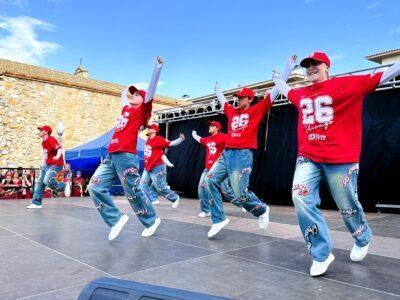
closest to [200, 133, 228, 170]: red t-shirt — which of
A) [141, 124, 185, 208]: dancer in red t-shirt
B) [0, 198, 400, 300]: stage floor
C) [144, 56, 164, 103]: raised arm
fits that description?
[141, 124, 185, 208]: dancer in red t-shirt

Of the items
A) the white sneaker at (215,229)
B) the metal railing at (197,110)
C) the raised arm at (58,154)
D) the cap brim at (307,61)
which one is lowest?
the white sneaker at (215,229)

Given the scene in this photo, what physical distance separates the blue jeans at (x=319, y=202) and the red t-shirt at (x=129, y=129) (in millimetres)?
2111

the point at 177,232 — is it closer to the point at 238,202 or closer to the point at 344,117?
the point at 238,202

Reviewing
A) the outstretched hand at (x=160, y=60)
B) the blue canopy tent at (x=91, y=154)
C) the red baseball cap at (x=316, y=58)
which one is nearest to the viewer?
the red baseball cap at (x=316, y=58)

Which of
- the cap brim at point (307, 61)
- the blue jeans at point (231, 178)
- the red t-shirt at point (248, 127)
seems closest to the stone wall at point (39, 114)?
the blue jeans at point (231, 178)

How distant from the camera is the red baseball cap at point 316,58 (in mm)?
3141

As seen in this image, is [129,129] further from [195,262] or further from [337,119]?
[337,119]

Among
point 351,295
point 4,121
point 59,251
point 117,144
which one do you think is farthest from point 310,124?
point 4,121

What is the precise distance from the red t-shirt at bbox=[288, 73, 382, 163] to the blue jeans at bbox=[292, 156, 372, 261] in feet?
0.31

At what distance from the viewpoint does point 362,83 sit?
3.02 m

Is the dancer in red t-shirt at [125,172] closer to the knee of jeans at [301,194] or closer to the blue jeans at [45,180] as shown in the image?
the knee of jeans at [301,194]

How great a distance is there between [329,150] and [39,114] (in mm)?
19107

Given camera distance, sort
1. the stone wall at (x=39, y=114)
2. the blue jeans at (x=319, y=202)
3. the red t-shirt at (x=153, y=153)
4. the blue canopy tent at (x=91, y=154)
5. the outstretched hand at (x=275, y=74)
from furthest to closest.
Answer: the stone wall at (x=39, y=114)
the blue canopy tent at (x=91, y=154)
the red t-shirt at (x=153, y=153)
the outstretched hand at (x=275, y=74)
the blue jeans at (x=319, y=202)

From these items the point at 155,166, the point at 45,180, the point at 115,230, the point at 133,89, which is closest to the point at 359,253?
the point at 115,230
